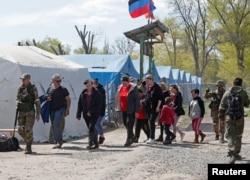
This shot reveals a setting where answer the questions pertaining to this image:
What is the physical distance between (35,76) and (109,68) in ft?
30.0

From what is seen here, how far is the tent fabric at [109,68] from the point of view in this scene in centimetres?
2442

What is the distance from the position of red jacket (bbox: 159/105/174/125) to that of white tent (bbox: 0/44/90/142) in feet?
12.3

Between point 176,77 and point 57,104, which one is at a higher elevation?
point 176,77

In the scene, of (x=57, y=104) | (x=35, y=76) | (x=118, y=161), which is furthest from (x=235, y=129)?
(x=35, y=76)

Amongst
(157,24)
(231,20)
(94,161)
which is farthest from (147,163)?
(231,20)

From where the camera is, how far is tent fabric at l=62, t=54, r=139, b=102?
24.4 m

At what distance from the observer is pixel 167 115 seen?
554 inches

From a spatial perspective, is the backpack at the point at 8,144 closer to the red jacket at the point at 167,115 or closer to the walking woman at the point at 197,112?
the red jacket at the point at 167,115

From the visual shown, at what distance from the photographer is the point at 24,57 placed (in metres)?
17.1

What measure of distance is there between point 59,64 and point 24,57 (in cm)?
203

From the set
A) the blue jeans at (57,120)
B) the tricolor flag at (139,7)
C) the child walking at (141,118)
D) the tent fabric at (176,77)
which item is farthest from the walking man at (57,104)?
the tent fabric at (176,77)

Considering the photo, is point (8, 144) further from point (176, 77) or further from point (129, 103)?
point (176, 77)

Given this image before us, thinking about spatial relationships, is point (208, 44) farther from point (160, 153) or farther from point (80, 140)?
point (160, 153)

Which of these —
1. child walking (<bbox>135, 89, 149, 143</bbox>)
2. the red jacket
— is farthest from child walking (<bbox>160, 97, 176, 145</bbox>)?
child walking (<bbox>135, 89, 149, 143</bbox>)
